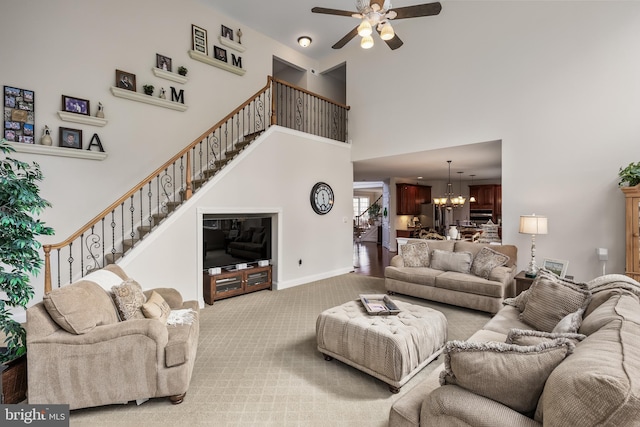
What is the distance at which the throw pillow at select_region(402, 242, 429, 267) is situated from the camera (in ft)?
16.6

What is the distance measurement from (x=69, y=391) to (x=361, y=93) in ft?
21.5

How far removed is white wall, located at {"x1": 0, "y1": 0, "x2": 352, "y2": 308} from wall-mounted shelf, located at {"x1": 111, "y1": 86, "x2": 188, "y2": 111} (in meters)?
0.10

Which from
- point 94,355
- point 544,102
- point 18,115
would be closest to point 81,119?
point 18,115

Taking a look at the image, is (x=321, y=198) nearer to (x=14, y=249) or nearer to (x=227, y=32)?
(x=227, y=32)

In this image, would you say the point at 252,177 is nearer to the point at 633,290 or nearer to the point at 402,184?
the point at 633,290

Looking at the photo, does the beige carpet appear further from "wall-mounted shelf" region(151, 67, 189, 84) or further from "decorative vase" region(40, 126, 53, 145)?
"wall-mounted shelf" region(151, 67, 189, 84)

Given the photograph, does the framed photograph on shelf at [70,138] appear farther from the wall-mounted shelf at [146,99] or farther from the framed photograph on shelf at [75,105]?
the wall-mounted shelf at [146,99]

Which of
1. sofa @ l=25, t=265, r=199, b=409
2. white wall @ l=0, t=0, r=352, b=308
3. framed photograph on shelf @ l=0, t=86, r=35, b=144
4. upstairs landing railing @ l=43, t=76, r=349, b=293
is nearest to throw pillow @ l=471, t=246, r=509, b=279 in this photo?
white wall @ l=0, t=0, r=352, b=308

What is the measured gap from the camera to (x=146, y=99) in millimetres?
4961

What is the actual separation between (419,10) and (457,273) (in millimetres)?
3518

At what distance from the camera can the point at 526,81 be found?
180 inches

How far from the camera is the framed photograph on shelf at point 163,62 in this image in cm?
518

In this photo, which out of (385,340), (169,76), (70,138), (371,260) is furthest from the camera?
(371,260)

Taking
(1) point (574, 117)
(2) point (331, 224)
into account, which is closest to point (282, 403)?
(2) point (331, 224)
